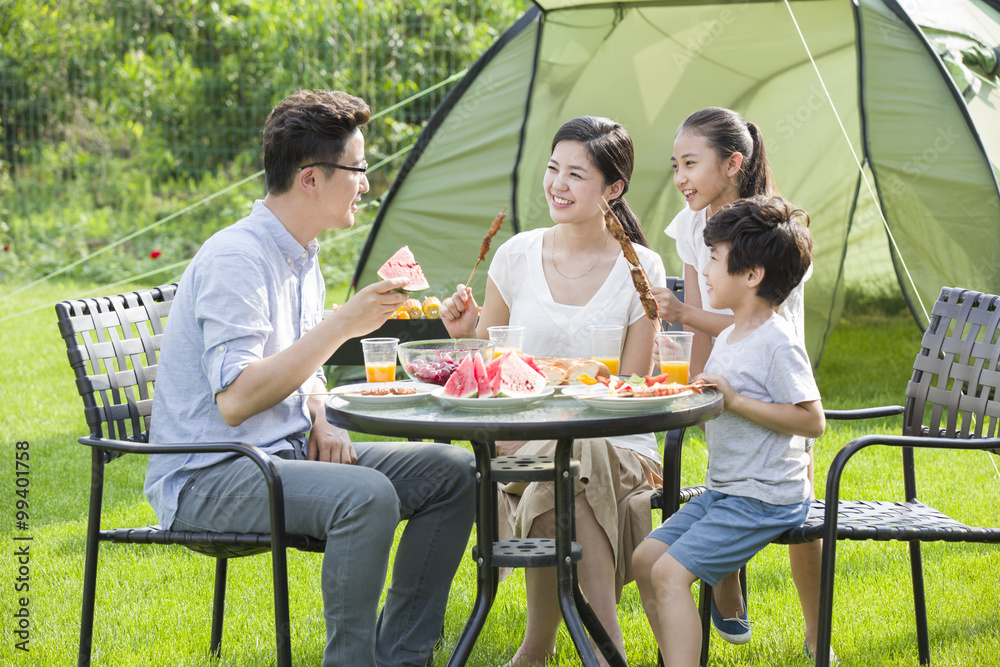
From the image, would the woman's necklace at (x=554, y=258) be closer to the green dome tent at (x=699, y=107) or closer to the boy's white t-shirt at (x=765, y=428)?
the boy's white t-shirt at (x=765, y=428)

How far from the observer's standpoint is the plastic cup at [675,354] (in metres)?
2.41

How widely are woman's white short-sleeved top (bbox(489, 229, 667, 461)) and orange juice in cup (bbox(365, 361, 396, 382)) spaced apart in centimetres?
70

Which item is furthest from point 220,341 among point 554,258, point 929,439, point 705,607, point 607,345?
point 929,439

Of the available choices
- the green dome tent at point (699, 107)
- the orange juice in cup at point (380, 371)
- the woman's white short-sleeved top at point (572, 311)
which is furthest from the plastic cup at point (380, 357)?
the green dome tent at point (699, 107)

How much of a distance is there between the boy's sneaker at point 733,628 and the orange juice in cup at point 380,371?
47.5 inches

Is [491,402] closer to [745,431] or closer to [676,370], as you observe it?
[676,370]

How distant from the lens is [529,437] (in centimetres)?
198

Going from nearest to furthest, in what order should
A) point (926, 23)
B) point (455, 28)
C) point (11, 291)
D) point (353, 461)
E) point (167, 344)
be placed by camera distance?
point (167, 344) → point (353, 461) → point (926, 23) → point (11, 291) → point (455, 28)

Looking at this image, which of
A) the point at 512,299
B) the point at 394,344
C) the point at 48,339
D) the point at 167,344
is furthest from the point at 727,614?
the point at 48,339

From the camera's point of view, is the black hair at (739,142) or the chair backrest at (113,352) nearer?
the chair backrest at (113,352)

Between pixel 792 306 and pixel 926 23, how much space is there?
305cm

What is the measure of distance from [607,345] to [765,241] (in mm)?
465

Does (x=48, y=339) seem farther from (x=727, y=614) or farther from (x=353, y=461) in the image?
(x=727, y=614)

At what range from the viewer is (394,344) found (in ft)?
7.86
